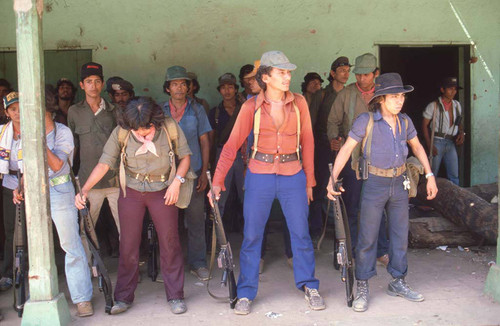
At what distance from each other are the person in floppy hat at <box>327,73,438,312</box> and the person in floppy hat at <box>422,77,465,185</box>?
3391 mm

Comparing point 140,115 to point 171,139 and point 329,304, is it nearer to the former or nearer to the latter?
point 171,139

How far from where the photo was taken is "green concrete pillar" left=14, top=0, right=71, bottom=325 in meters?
4.23

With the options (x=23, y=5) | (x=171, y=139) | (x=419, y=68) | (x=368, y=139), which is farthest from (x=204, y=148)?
(x=419, y=68)

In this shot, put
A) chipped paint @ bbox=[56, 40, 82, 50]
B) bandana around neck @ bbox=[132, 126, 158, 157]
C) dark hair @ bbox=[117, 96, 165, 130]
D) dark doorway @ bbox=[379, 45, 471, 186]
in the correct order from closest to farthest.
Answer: dark hair @ bbox=[117, 96, 165, 130] → bandana around neck @ bbox=[132, 126, 158, 157] → chipped paint @ bbox=[56, 40, 82, 50] → dark doorway @ bbox=[379, 45, 471, 186]

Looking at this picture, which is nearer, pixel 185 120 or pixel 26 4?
pixel 26 4

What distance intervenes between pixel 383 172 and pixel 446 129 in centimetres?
370

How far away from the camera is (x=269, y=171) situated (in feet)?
15.2

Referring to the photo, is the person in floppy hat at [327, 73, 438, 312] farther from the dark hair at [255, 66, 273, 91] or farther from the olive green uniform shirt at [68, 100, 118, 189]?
the olive green uniform shirt at [68, 100, 118, 189]

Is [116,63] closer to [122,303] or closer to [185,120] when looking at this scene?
[185,120]

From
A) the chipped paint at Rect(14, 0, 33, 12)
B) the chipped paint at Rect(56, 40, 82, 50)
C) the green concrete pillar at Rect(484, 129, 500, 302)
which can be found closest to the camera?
the chipped paint at Rect(14, 0, 33, 12)

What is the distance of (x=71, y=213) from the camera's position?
4.68 meters

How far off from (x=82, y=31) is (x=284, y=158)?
4087 millimetres

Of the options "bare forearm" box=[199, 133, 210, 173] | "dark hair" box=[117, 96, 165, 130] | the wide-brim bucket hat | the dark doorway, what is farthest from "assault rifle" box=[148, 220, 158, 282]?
the dark doorway

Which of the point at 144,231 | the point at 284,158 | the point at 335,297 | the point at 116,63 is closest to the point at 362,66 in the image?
the point at 284,158
